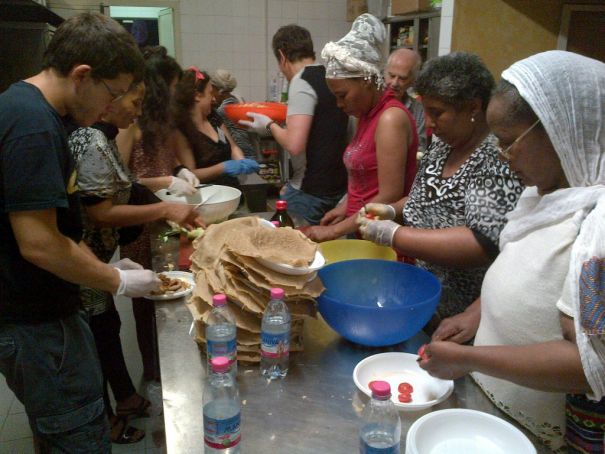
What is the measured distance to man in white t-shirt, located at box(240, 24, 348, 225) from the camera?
261cm

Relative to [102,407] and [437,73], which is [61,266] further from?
[437,73]

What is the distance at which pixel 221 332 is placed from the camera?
1182 millimetres

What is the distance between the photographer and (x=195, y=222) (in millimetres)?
2221

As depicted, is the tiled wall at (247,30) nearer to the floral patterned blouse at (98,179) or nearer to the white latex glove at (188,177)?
the white latex glove at (188,177)

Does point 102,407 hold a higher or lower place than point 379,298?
lower

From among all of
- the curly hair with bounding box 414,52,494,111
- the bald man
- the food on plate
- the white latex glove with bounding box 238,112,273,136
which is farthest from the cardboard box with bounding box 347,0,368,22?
the food on plate

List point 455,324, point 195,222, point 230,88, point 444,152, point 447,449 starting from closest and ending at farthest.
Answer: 1. point 447,449
2. point 455,324
3. point 444,152
4. point 195,222
5. point 230,88

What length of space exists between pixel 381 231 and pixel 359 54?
2.97 feet

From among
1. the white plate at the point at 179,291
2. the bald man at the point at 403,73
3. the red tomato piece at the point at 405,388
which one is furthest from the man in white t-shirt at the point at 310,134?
the red tomato piece at the point at 405,388

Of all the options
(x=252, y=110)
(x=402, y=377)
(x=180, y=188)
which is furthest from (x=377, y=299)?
(x=252, y=110)

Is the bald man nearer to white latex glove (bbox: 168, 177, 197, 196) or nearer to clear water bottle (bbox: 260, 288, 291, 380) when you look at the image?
white latex glove (bbox: 168, 177, 197, 196)

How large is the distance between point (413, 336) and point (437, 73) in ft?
2.64

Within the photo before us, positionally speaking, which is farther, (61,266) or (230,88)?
(230,88)

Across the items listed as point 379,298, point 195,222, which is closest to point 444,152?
point 379,298
